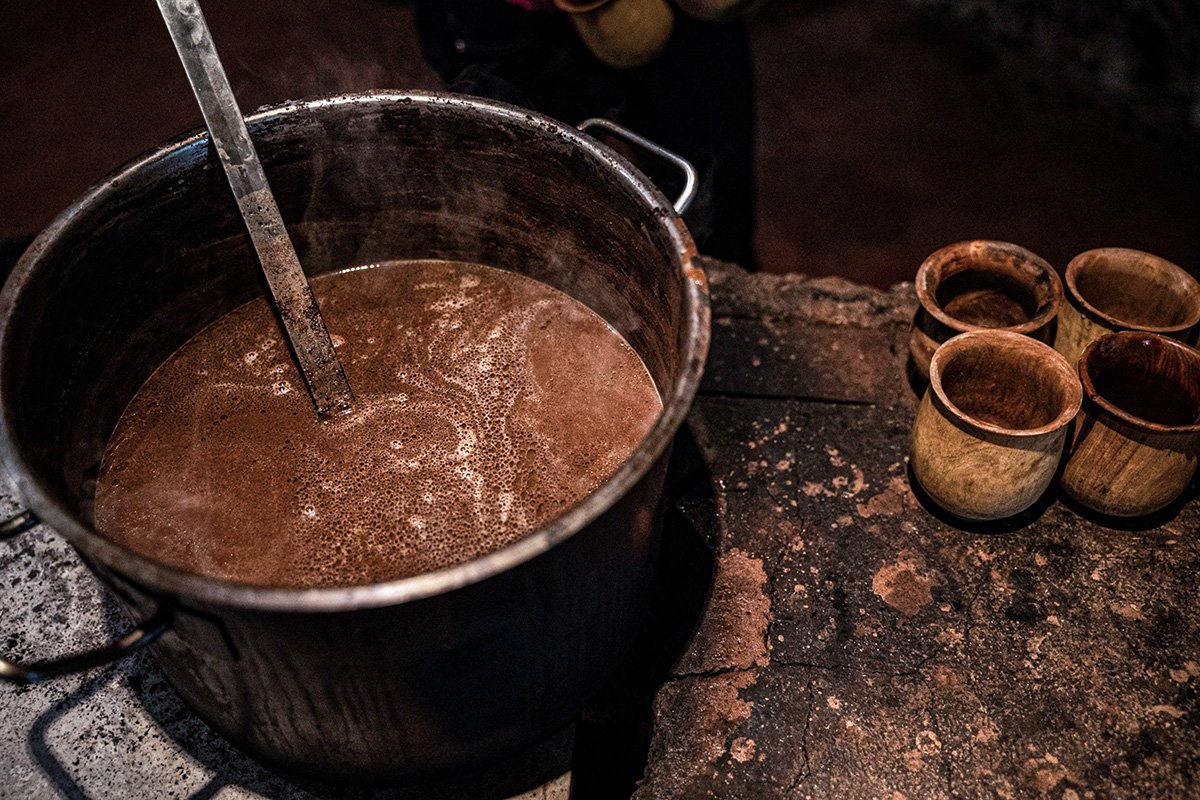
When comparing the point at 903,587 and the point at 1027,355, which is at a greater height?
the point at 1027,355

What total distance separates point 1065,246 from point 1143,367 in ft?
5.51

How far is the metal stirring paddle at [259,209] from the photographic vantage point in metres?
1.76

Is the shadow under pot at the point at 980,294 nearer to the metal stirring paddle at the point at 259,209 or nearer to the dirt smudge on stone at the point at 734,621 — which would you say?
the dirt smudge on stone at the point at 734,621

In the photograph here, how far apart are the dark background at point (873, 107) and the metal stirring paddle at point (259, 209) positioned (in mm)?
1794

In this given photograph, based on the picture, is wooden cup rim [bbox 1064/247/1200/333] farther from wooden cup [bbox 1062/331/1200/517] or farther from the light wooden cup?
the light wooden cup

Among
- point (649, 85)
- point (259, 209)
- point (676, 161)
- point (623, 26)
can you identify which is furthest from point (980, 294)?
point (259, 209)

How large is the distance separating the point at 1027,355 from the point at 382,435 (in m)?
1.65

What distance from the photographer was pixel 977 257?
2547 millimetres

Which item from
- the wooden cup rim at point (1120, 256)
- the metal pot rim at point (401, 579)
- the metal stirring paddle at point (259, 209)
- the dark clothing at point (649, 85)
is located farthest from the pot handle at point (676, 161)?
the wooden cup rim at point (1120, 256)

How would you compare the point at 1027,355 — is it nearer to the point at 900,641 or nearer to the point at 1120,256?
the point at 1120,256

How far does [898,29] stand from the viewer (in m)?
5.01

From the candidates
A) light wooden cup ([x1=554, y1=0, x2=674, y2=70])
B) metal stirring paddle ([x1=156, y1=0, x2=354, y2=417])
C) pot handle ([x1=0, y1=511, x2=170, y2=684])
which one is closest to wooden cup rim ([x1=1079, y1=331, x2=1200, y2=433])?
light wooden cup ([x1=554, y1=0, x2=674, y2=70])

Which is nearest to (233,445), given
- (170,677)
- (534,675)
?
(170,677)

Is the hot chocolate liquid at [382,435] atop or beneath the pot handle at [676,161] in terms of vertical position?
beneath
